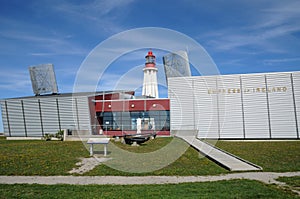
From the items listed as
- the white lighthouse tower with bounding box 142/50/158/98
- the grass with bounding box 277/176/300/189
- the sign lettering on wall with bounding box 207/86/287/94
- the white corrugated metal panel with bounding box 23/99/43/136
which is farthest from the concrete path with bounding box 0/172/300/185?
the white lighthouse tower with bounding box 142/50/158/98

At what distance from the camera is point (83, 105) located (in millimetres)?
32688

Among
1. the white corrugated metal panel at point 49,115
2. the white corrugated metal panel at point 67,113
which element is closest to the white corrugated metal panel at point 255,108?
the white corrugated metal panel at point 67,113

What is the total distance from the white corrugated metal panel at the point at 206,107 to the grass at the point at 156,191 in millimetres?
19999

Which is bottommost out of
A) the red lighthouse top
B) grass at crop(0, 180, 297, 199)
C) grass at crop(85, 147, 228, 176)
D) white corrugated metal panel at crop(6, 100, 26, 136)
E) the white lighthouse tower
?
grass at crop(85, 147, 228, 176)

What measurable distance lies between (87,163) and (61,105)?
72.4ft

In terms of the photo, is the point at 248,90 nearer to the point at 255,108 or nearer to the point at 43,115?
the point at 255,108

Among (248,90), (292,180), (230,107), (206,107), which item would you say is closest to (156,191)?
(292,180)

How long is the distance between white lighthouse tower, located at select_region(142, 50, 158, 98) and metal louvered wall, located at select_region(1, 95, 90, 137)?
17260mm

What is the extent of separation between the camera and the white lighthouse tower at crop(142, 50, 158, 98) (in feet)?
156

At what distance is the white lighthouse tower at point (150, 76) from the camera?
47.6 metres

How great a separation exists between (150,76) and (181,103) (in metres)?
19.3

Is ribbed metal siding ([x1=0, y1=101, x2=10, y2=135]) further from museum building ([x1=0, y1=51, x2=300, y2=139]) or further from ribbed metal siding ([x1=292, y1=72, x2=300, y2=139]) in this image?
ribbed metal siding ([x1=292, y1=72, x2=300, y2=139])

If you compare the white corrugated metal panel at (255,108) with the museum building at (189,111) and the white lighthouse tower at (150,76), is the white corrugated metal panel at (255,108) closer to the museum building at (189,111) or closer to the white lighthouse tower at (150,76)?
the museum building at (189,111)

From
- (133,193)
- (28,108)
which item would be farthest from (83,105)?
(133,193)
